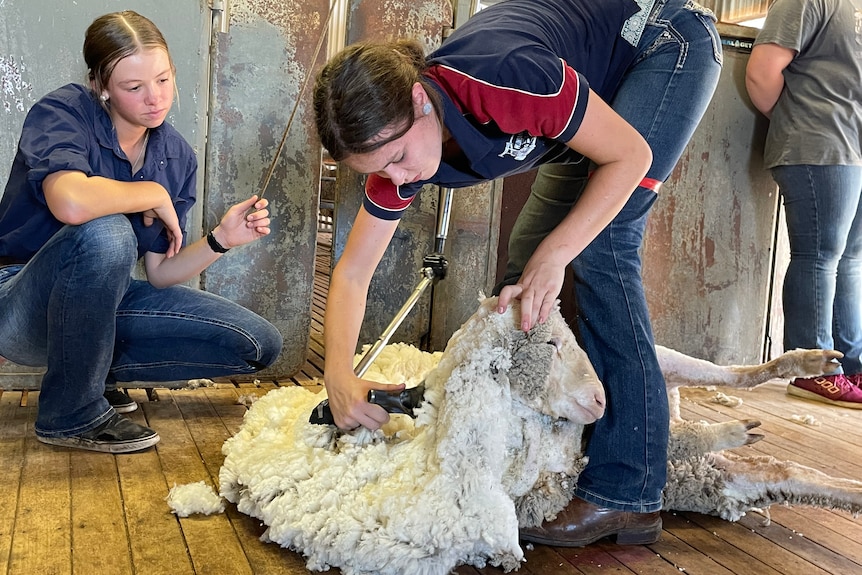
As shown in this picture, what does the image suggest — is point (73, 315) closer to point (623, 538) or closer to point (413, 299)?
point (413, 299)

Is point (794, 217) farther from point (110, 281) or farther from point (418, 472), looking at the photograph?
point (110, 281)

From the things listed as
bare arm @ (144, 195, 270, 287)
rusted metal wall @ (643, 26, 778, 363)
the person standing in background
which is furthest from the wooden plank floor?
rusted metal wall @ (643, 26, 778, 363)

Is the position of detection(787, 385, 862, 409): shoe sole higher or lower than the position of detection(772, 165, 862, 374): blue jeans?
lower

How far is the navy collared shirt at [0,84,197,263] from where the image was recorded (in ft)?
5.67

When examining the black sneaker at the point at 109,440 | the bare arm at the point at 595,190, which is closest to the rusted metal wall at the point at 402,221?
the black sneaker at the point at 109,440

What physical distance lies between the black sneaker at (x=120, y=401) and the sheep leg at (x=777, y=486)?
1550 millimetres

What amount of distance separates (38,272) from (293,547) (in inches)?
36.9

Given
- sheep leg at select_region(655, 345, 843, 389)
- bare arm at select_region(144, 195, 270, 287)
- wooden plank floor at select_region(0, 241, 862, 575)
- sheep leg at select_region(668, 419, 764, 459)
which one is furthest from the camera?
bare arm at select_region(144, 195, 270, 287)

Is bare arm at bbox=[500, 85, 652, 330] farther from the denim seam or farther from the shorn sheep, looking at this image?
the denim seam

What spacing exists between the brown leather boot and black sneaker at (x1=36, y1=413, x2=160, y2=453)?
0.96m

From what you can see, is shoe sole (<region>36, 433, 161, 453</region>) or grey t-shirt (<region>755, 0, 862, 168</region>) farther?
grey t-shirt (<region>755, 0, 862, 168</region>)

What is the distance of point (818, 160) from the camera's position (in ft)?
9.06

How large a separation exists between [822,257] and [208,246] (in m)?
2.17

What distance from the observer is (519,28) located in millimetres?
1271
